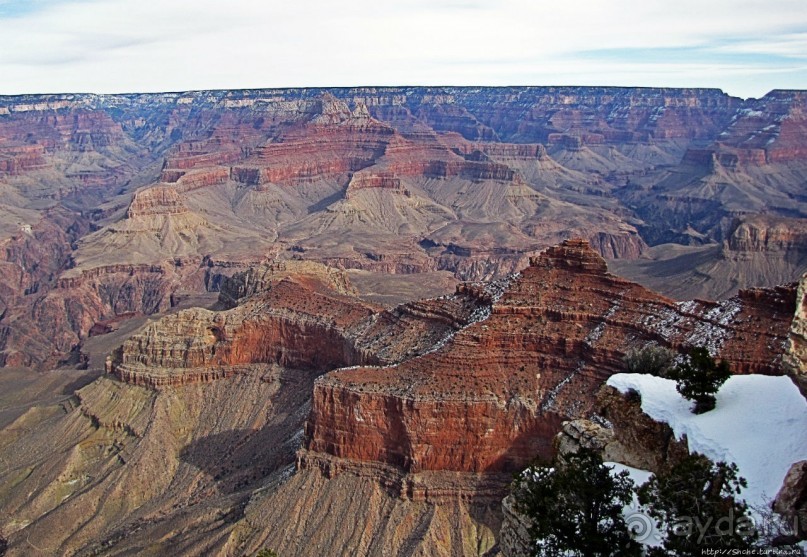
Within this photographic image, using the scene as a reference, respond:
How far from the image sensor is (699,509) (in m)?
25.4

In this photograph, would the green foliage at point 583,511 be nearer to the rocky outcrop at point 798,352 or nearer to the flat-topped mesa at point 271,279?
the rocky outcrop at point 798,352

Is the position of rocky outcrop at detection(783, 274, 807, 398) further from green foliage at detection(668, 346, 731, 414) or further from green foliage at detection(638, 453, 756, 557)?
green foliage at detection(638, 453, 756, 557)

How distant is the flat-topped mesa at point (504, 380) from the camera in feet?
185

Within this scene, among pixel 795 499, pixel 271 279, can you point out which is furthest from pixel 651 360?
pixel 271 279

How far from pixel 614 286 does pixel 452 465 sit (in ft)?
59.3

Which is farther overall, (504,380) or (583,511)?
(504,380)

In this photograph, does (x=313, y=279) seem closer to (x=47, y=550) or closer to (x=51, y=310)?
(x=47, y=550)

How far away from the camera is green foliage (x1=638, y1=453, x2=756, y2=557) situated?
80.5 ft

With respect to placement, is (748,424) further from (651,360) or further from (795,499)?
(651,360)

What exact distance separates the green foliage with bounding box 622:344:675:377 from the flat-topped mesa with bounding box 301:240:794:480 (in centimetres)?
214

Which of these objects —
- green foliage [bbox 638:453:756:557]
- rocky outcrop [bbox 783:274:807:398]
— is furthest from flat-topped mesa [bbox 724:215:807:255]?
green foliage [bbox 638:453:756:557]

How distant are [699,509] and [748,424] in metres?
5.78

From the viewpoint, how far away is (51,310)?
166000mm

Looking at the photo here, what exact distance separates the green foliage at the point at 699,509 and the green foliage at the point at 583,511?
1.34m
